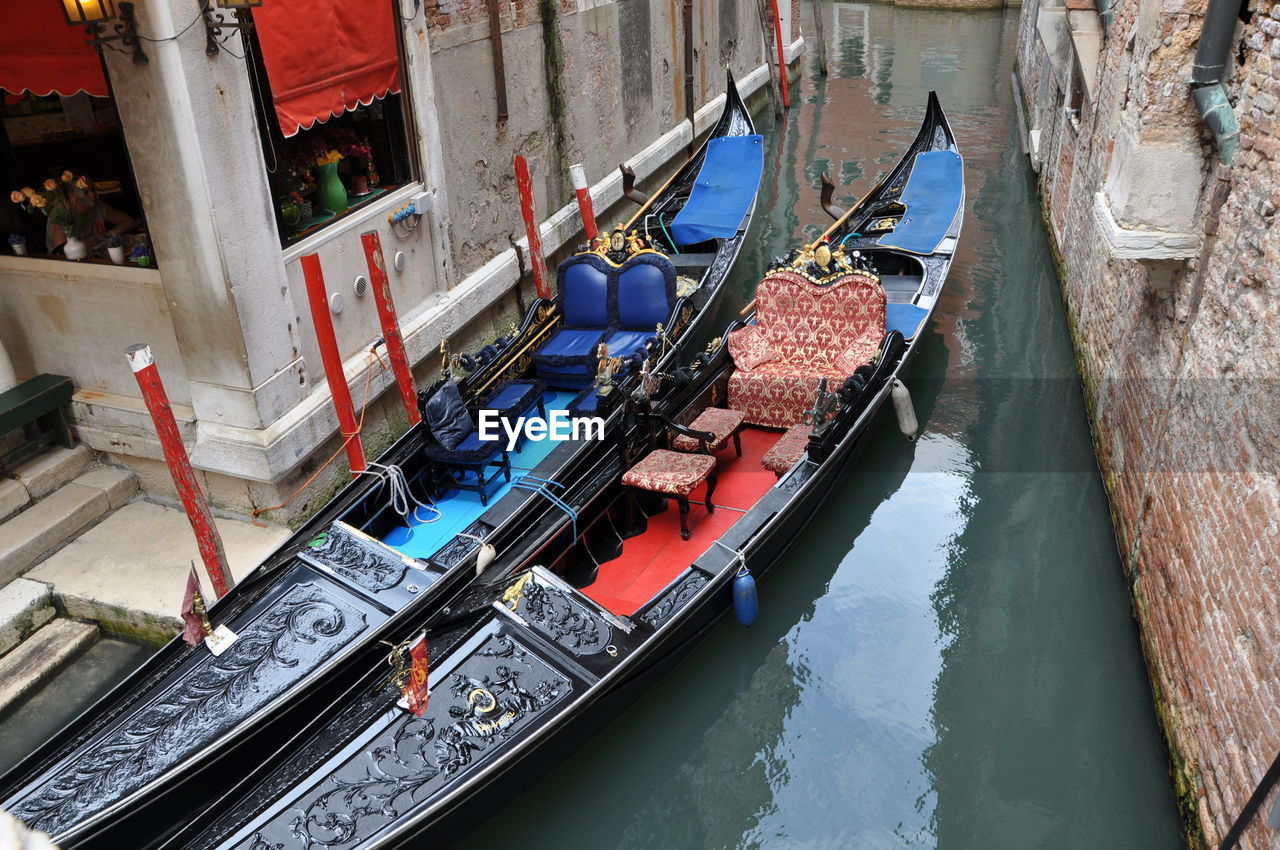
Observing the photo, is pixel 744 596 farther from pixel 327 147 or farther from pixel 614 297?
pixel 327 147

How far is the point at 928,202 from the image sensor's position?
233 inches

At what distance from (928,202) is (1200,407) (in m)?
3.41

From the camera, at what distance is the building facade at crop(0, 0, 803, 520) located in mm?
3488

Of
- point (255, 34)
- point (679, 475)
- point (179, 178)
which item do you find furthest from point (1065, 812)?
point (255, 34)

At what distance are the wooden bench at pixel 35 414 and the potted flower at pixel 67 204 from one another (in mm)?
582

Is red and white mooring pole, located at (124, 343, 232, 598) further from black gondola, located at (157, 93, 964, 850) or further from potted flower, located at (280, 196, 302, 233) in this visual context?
potted flower, located at (280, 196, 302, 233)

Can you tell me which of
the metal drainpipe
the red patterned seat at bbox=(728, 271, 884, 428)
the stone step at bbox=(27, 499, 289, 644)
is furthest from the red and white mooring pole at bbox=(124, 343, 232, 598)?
the metal drainpipe

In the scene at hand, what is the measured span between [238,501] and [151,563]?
414 millimetres

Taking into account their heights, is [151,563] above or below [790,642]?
above

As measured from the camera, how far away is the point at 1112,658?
3.35m

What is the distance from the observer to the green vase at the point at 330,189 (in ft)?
14.0

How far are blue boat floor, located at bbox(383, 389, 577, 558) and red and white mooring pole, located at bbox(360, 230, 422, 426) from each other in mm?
375

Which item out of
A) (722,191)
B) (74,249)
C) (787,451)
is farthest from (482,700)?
(722,191)

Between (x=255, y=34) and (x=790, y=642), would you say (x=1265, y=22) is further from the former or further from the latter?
(x=255, y=34)
